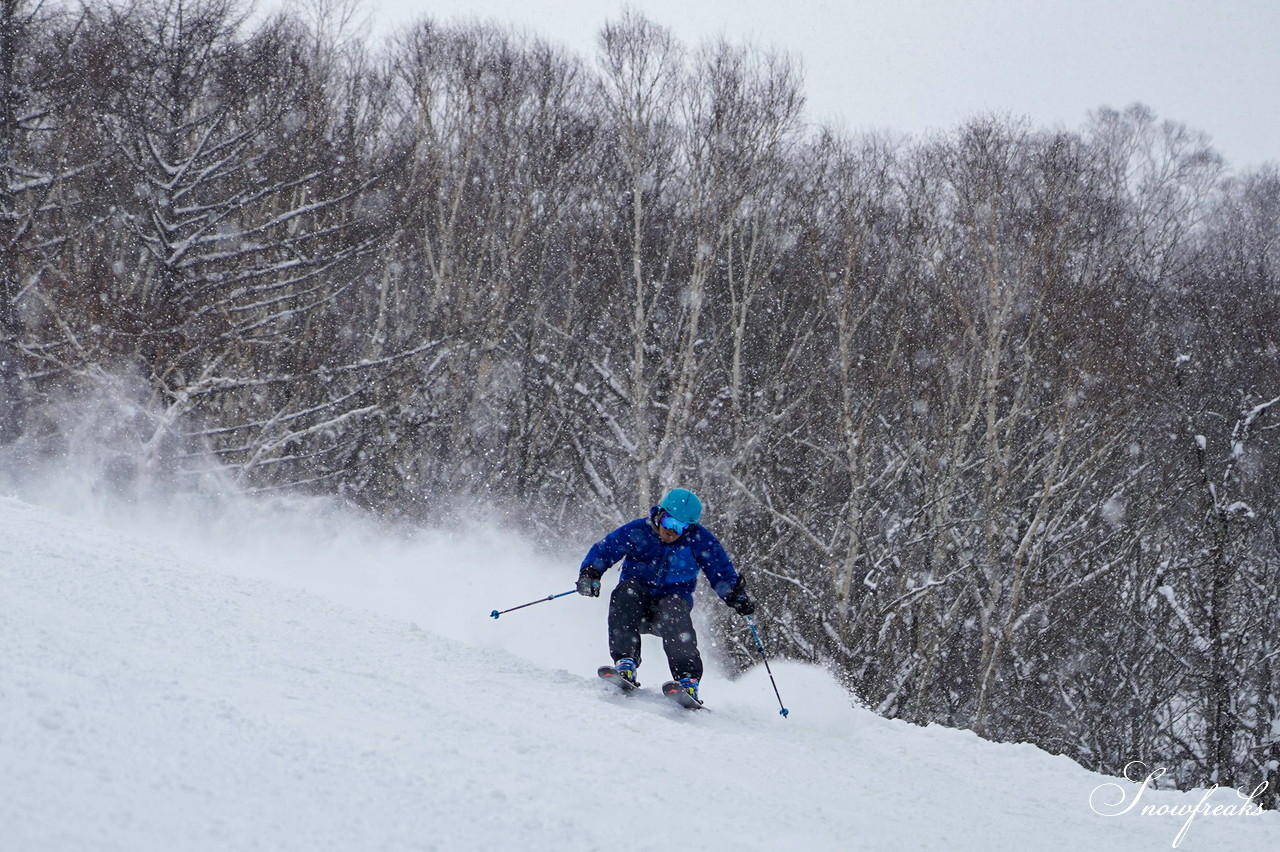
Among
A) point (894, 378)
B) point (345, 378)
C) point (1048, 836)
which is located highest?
point (894, 378)

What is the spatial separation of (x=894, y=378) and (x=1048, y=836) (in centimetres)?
1311

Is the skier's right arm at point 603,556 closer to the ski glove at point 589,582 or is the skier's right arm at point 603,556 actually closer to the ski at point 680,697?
the ski glove at point 589,582

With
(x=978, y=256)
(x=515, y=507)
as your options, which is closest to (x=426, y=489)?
(x=515, y=507)

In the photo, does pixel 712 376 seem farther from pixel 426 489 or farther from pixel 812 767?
pixel 812 767

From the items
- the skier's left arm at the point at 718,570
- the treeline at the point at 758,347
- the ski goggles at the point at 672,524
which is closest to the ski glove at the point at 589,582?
the ski goggles at the point at 672,524

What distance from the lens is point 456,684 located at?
546 cm

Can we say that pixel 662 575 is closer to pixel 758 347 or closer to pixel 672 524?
pixel 672 524

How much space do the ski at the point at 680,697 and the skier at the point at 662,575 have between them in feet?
1.25

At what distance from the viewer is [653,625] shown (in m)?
6.88

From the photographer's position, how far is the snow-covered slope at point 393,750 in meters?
3.17

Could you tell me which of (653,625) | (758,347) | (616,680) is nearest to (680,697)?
(616,680)

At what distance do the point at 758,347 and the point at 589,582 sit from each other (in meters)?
13.3

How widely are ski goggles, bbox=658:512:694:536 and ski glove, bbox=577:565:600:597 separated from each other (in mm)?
544

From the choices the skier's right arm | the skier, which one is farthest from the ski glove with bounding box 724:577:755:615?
the skier's right arm
